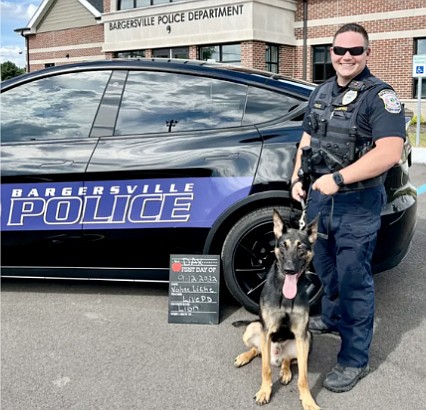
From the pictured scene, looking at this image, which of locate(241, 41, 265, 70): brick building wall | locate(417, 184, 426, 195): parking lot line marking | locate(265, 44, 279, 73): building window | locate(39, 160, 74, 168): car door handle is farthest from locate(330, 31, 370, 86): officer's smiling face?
locate(265, 44, 279, 73): building window

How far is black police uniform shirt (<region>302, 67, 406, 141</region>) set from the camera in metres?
2.46

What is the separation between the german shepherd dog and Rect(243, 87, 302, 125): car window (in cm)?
100

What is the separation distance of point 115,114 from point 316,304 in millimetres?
1870

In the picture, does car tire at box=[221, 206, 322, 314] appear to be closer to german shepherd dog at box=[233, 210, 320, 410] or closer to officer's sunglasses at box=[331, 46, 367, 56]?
german shepherd dog at box=[233, 210, 320, 410]

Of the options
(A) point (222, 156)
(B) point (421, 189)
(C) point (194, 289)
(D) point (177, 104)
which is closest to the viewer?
(A) point (222, 156)

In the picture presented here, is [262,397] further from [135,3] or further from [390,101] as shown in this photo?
[135,3]

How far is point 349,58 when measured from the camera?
8.52ft

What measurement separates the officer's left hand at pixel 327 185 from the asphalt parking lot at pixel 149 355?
41.5 inches

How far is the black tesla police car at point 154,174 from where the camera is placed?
3.41 meters

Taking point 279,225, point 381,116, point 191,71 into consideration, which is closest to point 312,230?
point 279,225

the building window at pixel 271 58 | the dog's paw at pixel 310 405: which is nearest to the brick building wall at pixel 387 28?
the building window at pixel 271 58

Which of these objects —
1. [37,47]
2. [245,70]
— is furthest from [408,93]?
[37,47]

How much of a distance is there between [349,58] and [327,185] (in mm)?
634

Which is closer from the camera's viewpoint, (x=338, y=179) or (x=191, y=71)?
(x=338, y=179)
